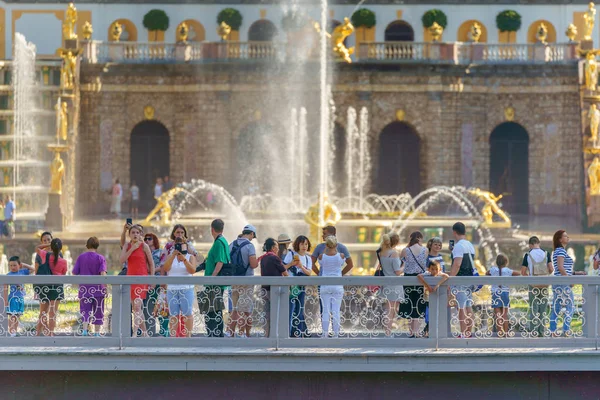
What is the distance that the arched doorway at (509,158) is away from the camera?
42406mm

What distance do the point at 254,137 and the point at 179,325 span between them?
27826 millimetres

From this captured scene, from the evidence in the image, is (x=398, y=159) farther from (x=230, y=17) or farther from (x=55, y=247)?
(x=55, y=247)

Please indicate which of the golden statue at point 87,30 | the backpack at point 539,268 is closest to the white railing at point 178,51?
the golden statue at point 87,30

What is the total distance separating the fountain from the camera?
38.4 m

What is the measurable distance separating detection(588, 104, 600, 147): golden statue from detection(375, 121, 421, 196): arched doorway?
5.82m

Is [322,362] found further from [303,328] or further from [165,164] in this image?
[165,164]

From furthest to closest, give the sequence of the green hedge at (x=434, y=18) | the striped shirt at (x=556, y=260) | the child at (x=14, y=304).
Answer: the green hedge at (x=434, y=18) → the striped shirt at (x=556, y=260) → the child at (x=14, y=304)

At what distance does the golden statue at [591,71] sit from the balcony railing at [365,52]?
89 centimetres

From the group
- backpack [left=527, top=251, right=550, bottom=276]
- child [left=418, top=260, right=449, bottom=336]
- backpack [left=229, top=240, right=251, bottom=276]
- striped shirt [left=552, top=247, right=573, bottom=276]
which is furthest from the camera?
backpack [left=527, top=251, right=550, bottom=276]

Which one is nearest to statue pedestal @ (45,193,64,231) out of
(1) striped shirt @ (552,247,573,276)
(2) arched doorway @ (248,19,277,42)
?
(2) arched doorway @ (248,19,277,42)

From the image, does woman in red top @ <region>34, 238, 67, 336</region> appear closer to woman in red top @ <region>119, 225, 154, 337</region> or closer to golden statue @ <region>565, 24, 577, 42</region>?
woman in red top @ <region>119, 225, 154, 337</region>

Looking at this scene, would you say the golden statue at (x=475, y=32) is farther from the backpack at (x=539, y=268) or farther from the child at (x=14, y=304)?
the child at (x=14, y=304)

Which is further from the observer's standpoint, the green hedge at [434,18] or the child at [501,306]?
the green hedge at [434,18]

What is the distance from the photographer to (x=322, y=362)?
13.2 meters
